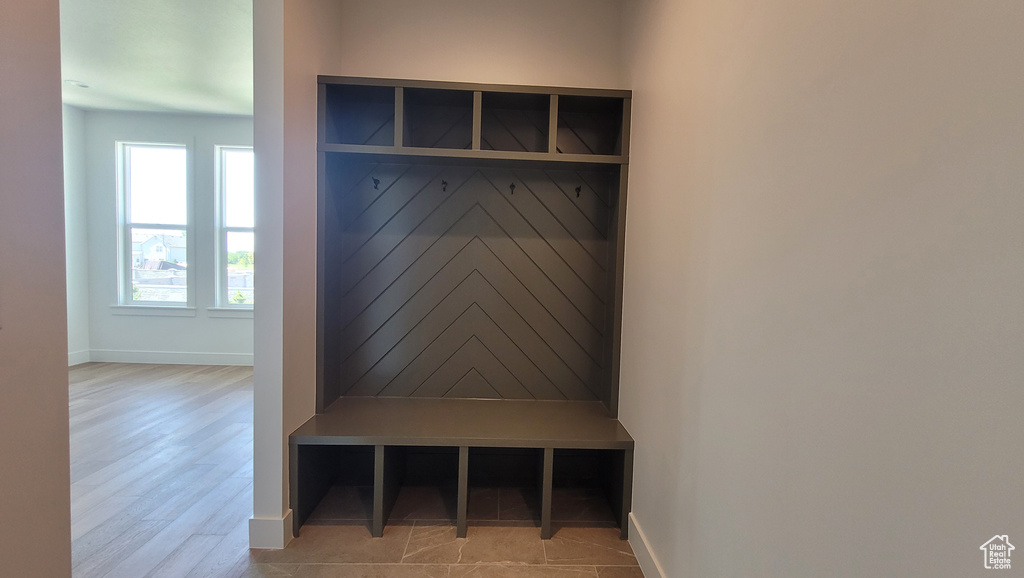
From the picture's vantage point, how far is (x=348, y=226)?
96.8 inches

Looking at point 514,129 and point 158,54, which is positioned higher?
point 158,54

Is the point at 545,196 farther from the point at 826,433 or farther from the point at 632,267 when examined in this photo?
the point at 826,433

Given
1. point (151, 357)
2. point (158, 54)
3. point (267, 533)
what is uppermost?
point (158, 54)

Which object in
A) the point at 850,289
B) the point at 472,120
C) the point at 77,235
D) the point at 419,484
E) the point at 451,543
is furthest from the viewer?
the point at 77,235

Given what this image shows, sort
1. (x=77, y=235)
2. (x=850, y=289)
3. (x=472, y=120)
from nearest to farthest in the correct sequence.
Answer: (x=850, y=289), (x=472, y=120), (x=77, y=235)

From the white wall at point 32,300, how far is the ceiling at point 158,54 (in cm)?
262

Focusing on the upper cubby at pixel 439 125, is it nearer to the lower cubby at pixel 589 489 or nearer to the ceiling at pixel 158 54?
the ceiling at pixel 158 54

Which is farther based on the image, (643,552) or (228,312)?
(228,312)

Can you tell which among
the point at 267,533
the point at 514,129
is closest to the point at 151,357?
the point at 267,533

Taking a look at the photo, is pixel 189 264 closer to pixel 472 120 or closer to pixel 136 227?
pixel 136 227

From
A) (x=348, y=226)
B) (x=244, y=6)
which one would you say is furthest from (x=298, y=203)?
(x=244, y=6)

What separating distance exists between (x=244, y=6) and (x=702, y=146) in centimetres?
320

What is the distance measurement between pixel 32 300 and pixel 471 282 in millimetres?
1817

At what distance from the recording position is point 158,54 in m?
3.62
